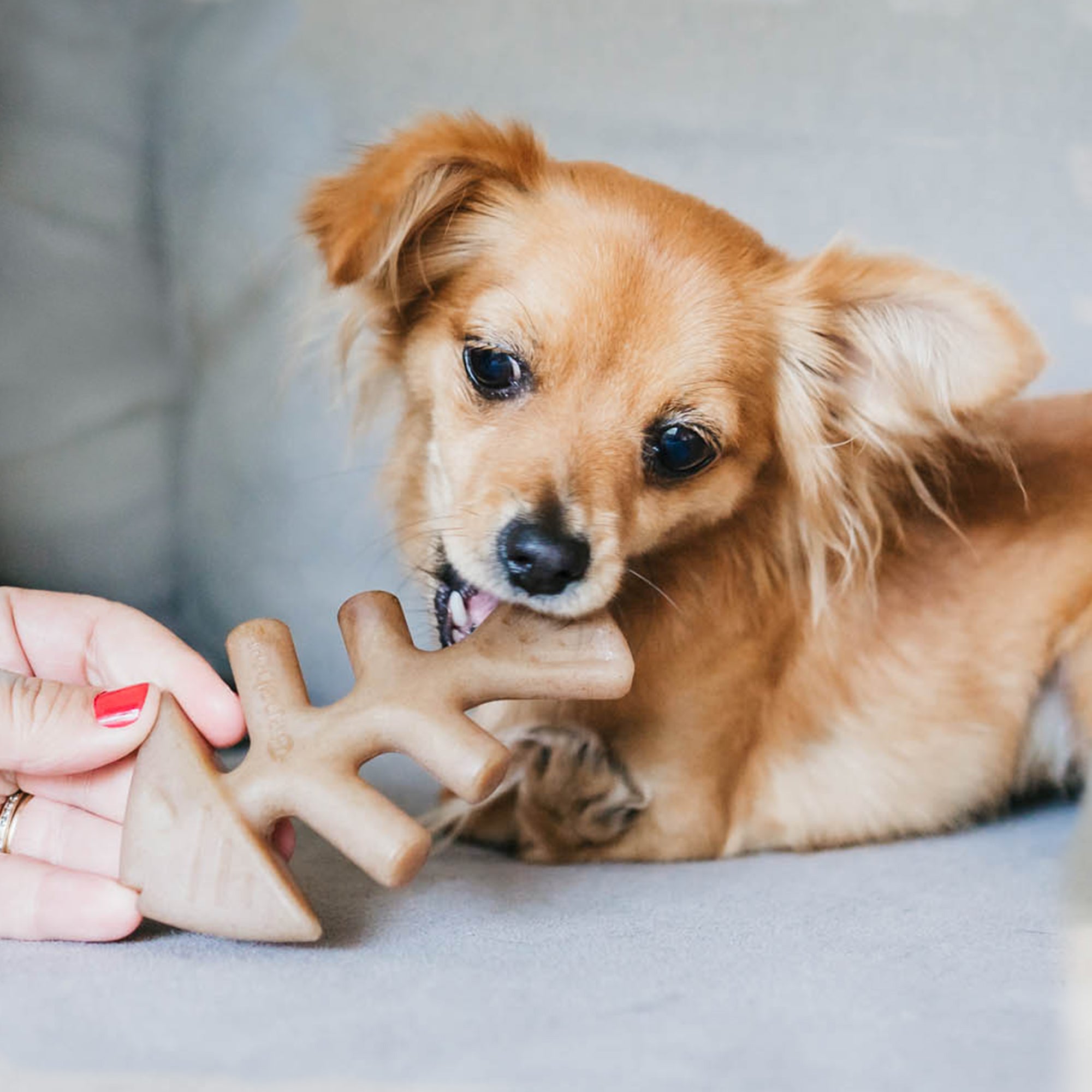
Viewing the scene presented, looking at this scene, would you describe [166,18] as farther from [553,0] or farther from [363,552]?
[363,552]

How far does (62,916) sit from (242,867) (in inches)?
5.6

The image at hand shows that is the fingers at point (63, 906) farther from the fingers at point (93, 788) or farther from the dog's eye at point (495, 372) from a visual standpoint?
the dog's eye at point (495, 372)

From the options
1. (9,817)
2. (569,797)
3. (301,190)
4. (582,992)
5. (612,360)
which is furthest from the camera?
(301,190)

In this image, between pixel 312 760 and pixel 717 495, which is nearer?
pixel 312 760

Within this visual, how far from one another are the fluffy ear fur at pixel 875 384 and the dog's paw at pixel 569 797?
0.30m

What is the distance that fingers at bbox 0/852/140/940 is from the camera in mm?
829

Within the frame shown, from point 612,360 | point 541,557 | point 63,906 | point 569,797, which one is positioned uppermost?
point 612,360

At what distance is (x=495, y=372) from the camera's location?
43.9 inches

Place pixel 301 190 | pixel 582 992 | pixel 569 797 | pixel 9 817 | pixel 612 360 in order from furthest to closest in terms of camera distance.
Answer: pixel 301 190
pixel 569 797
pixel 612 360
pixel 9 817
pixel 582 992

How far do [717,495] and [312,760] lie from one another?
1.68 ft

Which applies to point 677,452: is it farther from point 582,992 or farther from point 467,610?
point 582,992

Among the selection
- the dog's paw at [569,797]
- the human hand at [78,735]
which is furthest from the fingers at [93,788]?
the dog's paw at [569,797]

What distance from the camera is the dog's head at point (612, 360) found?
1.04 metres

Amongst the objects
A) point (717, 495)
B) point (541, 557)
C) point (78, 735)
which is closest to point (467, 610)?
point (541, 557)
